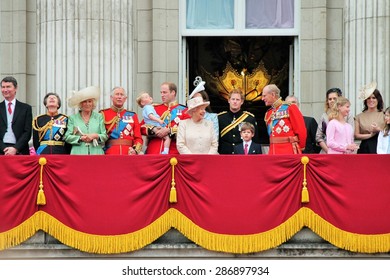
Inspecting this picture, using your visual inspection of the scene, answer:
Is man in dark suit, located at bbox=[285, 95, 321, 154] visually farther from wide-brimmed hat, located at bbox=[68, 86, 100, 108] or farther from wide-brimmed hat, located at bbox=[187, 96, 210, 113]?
wide-brimmed hat, located at bbox=[68, 86, 100, 108]

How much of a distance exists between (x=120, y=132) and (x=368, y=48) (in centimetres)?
543

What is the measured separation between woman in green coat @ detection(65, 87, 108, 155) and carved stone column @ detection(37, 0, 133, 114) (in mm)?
2831

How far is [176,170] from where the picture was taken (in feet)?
55.1

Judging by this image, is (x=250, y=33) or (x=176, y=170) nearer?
(x=176, y=170)

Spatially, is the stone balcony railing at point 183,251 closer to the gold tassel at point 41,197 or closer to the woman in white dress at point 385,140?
the gold tassel at point 41,197

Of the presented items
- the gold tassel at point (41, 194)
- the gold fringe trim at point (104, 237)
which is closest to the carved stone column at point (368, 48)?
the gold fringe trim at point (104, 237)

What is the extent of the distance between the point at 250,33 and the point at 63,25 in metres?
4.21

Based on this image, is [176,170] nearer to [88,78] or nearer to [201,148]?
[201,148]

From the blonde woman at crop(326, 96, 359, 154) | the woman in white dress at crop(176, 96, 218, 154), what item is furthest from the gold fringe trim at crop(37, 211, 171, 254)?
the blonde woman at crop(326, 96, 359, 154)

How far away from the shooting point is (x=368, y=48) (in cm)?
→ 2128

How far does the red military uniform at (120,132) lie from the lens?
59.0ft

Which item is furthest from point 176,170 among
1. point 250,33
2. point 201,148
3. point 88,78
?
point 250,33

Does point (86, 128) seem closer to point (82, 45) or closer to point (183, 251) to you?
point (183, 251)
